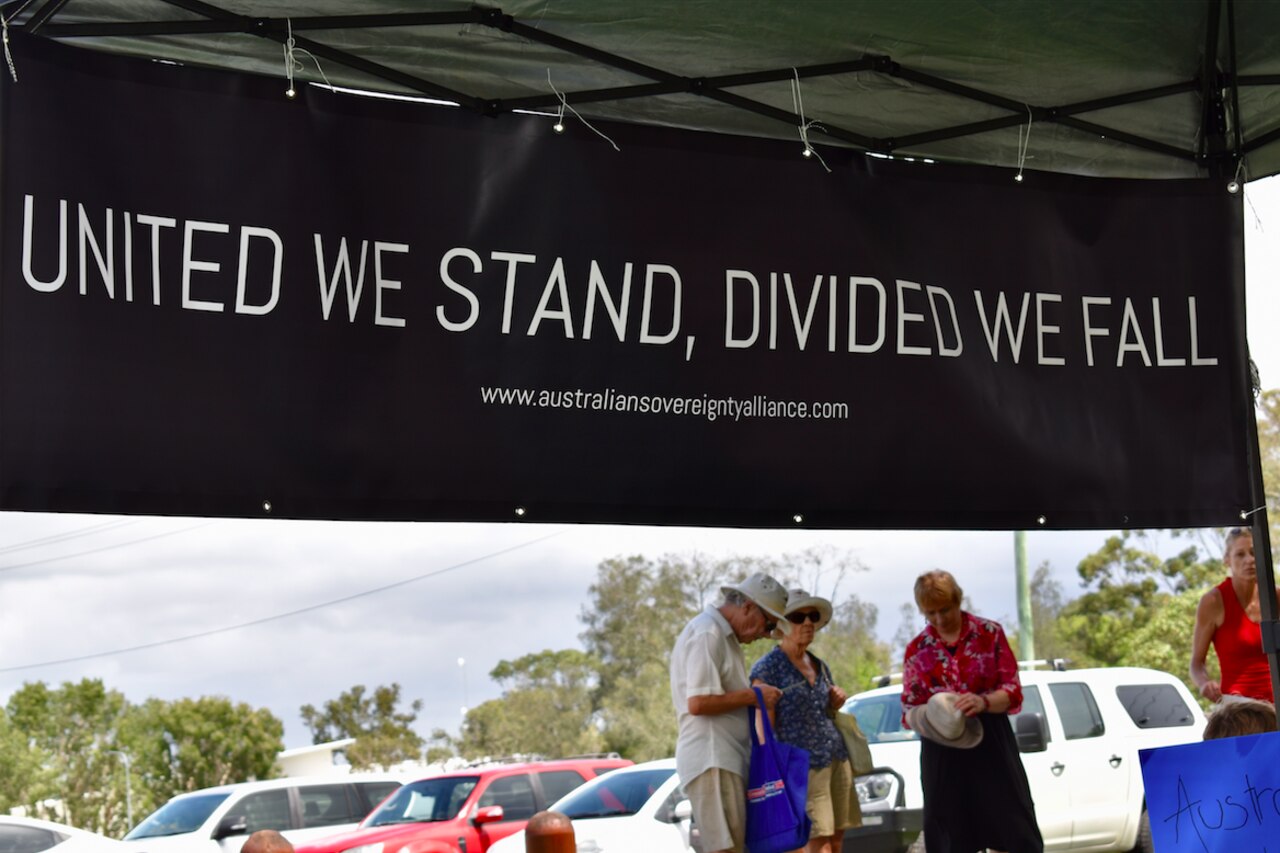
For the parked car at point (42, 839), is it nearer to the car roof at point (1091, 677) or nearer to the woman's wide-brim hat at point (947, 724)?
the car roof at point (1091, 677)

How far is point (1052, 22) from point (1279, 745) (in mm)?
2399

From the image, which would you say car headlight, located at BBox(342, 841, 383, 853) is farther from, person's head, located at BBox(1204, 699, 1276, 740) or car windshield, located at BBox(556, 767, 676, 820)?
person's head, located at BBox(1204, 699, 1276, 740)

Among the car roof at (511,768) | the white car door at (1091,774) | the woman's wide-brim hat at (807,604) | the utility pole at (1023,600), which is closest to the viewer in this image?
the woman's wide-brim hat at (807,604)

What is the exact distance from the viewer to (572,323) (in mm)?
3656

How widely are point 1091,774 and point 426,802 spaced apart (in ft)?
19.5

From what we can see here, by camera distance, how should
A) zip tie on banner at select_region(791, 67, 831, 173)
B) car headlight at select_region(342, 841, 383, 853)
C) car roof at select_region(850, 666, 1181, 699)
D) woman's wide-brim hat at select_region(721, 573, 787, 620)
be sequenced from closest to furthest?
zip tie on banner at select_region(791, 67, 831, 173) → woman's wide-brim hat at select_region(721, 573, 787, 620) → car roof at select_region(850, 666, 1181, 699) → car headlight at select_region(342, 841, 383, 853)

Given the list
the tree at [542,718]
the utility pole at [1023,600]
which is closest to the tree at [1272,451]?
the utility pole at [1023,600]

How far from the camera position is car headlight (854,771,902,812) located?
34.3 feet

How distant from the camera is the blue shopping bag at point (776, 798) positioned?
5.98 metres

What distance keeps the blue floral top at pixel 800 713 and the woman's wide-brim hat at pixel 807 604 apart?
28 centimetres

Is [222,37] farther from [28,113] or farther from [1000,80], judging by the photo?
[1000,80]

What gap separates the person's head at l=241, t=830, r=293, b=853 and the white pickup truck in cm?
758

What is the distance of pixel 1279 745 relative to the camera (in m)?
3.00


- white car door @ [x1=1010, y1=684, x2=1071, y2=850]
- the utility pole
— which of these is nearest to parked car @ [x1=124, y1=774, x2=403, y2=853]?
white car door @ [x1=1010, y1=684, x2=1071, y2=850]
